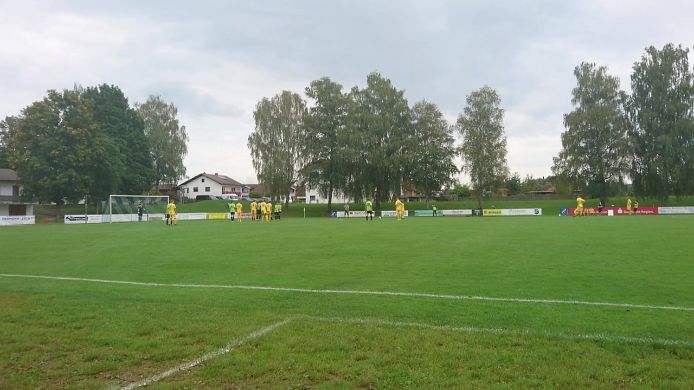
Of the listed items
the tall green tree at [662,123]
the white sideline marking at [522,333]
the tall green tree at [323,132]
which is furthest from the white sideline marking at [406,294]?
the tall green tree at [662,123]

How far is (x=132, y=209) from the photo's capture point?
163ft

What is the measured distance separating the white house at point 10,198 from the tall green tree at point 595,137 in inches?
2700

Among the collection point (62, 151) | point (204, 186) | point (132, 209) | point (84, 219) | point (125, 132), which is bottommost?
point (84, 219)

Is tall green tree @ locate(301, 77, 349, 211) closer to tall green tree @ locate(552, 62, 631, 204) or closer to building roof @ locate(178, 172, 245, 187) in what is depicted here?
tall green tree @ locate(552, 62, 631, 204)

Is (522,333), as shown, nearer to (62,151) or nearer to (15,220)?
(15,220)

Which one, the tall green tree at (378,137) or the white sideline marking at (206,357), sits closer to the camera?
the white sideline marking at (206,357)

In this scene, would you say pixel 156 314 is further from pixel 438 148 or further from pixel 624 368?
pixel 438 148

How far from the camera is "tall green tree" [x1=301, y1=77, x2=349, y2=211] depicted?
65375mm

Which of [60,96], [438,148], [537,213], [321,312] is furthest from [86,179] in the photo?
[321,312]

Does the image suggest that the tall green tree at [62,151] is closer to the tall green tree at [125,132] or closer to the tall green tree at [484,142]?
the tall green tree at [125,132]

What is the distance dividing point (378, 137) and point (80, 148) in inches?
1378

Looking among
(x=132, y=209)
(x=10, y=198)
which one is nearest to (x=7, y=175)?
(x=10, y=198)

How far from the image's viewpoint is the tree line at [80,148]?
55.0 metres

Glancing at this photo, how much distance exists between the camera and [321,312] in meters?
7.69
